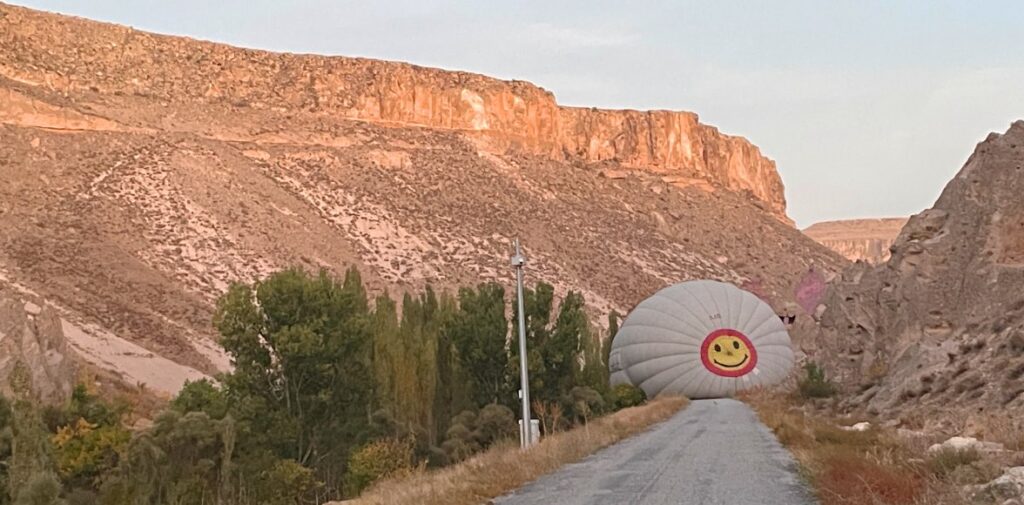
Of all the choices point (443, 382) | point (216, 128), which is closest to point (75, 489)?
point (443, 382)

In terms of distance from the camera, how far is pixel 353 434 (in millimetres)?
23297

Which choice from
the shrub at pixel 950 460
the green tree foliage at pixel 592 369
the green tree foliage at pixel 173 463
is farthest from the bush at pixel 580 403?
the shrub at pixel 950 460

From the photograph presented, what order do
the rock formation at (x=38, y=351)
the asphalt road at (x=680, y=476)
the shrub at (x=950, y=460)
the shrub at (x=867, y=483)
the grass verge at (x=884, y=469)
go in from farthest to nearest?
the rock formation at (x=38, y=351) < the asphalt road at (x=680, y=476) < the shrub at (x=950, y=460) < the shrub at (x=867, y=483) < the grass verge at (x=884, y=469)

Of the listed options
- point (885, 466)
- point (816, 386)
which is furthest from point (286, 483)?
point (816, 386)

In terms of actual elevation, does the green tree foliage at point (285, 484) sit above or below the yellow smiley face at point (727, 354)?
below

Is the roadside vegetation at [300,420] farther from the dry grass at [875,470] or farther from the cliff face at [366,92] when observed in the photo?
the cliff face at [366,92]

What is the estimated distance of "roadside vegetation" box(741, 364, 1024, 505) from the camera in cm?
915

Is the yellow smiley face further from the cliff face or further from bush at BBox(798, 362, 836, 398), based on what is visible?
the cliff face

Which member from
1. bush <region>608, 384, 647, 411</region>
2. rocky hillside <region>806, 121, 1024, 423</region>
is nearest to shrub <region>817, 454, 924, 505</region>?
rocky hillside <region>806, 121, 1024, 423</region>

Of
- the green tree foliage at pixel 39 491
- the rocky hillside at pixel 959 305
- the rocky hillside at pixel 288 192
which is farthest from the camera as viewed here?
the rocky hillside at pixel 288 192

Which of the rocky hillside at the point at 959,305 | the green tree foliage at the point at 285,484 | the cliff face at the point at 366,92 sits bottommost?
the green tree foliage at the point at 285,484

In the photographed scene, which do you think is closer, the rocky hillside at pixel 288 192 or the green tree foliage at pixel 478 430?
the green tree foliage at pixel 478 430

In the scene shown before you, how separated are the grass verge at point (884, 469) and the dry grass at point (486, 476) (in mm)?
3745

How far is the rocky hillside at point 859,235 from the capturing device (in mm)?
182500
